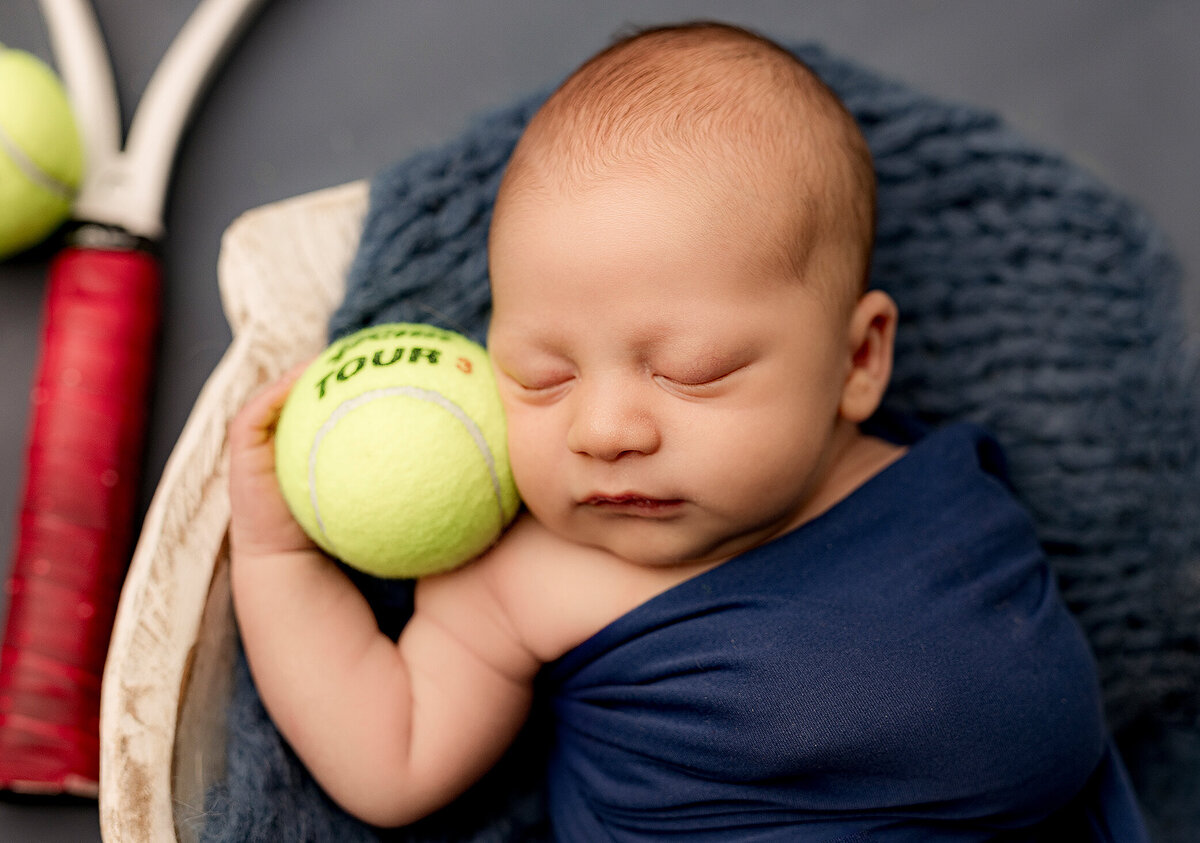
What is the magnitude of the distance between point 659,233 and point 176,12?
1.01 meters

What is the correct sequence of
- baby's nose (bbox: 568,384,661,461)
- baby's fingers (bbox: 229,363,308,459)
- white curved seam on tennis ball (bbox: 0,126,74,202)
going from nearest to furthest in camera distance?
baby's nose (bbox: 568,384,661,461), baby's fingers (bbox: 229,363,308,459), white curved seam on tennis ball (bbox: 0,126,74,202)

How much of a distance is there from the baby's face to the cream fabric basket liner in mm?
250

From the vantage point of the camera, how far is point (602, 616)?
909 mm

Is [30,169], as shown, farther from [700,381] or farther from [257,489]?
[700,381]

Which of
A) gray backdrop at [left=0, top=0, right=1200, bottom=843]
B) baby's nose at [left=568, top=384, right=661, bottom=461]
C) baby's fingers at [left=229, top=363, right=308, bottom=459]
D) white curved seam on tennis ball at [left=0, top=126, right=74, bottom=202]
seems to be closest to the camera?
baby's nose at [left=568, top=384, right=661, bottom=461]

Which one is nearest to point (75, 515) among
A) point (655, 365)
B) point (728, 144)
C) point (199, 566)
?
point (199, 566)

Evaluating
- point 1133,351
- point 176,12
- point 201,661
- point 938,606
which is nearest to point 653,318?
point 938,606

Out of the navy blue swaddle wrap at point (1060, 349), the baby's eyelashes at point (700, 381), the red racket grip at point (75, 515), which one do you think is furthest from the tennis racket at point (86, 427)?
the navy blue swaddle wrap at point (1060, 349)

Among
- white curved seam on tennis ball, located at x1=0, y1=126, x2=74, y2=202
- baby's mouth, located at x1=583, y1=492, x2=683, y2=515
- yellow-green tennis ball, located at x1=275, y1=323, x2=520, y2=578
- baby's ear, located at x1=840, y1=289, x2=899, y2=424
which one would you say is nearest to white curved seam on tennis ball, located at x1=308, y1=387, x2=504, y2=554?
yellow-green tennis ball, located at x1=275, y1=323, x2=520, y2=578

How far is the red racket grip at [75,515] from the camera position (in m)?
0.97

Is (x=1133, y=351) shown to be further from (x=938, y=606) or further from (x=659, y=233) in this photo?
(x=659, y=233)

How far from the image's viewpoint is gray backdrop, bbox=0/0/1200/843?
1363 mm

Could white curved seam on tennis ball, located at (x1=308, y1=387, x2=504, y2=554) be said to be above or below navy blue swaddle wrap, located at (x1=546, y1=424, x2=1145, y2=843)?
above

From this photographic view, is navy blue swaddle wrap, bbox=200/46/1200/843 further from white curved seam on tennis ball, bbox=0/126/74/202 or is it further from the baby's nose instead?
white curved seam on tennis ball, bbox=0/126/74/202
